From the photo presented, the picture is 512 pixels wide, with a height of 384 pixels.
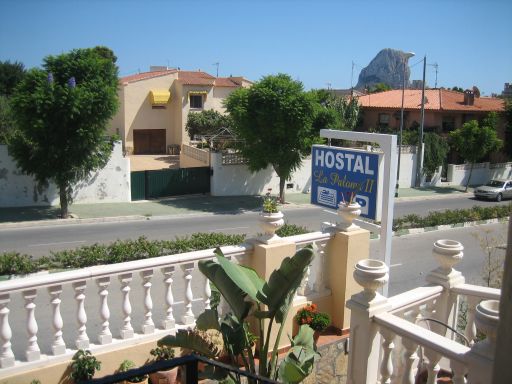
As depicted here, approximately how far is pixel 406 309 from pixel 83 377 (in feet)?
10.2

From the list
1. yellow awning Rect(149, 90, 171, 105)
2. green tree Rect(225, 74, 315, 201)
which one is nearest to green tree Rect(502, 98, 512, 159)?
green tree Rect(225, 74, 315, 201)

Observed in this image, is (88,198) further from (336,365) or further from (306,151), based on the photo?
(336,365)

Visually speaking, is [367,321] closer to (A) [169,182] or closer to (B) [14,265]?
(B) [14,265]

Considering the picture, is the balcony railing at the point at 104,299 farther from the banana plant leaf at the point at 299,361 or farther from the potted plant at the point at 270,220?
the banana plant leaf at the point at 299,361

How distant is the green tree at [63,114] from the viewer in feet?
65.7

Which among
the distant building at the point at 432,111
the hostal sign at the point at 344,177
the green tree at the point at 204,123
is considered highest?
the distant building at the point at 432,111

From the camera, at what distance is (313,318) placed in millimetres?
6258

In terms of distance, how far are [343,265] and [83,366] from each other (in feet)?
11.1

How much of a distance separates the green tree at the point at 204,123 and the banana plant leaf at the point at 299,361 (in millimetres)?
39591

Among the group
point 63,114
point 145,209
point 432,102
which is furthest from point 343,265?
point 432,102

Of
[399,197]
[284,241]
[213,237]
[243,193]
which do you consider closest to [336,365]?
[284,241]

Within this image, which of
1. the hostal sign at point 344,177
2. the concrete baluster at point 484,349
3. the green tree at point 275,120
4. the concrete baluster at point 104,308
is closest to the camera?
the concrete baluster at point 484,349

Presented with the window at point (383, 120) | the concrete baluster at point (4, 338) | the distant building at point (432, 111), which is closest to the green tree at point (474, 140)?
the distant building at point (432, 111)

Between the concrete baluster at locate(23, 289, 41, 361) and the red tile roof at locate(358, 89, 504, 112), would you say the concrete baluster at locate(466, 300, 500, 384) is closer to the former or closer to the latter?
the concrete baluster at locate(23, 289, 41, 361)
